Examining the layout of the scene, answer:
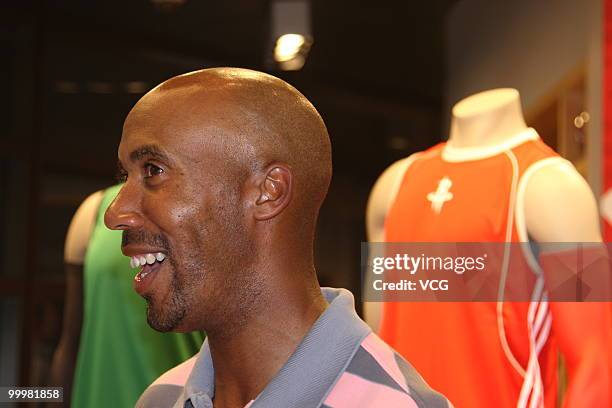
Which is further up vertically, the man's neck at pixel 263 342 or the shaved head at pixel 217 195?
the shaved head at pixel 217 195

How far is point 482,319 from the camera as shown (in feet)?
4.89

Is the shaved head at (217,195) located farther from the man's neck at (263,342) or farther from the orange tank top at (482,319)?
the orange tank top at (482,319)

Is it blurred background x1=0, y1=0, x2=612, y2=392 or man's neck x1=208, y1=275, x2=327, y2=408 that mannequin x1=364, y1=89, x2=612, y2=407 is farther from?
man's neck x1=208, y1=275, x2=327, y2=408

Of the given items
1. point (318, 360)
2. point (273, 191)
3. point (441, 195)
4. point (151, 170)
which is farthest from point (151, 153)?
point (441, 195)

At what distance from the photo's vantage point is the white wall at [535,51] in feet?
5.11

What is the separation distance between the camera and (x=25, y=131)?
191 cm

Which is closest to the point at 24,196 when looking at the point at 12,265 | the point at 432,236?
the point at 12,265

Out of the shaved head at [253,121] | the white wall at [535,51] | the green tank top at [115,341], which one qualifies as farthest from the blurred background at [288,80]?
the shaved head at [253,121]

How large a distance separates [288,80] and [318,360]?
0.81m

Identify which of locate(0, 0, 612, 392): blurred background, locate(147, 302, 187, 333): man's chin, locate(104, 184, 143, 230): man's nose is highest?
locate(0, 0, 612, 392): blurred background

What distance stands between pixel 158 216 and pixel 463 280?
1.92 ft

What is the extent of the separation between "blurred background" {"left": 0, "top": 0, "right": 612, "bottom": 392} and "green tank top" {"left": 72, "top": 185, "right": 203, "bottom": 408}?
0.43ft

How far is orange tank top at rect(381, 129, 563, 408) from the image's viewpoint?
1.47 meters

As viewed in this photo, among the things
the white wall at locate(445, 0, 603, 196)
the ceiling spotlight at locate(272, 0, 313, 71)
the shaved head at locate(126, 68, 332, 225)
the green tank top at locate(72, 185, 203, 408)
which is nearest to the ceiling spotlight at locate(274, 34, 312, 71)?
the ceiling spotlight at locate(272, 0, 313, 71)
